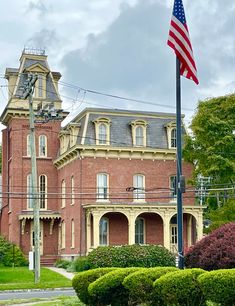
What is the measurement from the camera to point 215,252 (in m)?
18.7

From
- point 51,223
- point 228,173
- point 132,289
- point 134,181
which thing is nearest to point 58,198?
point 51,223

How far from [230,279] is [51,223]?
43.2 metres

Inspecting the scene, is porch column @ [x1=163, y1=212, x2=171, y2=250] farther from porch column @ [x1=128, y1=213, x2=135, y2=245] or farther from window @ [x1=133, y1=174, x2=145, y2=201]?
window @ [x1=133, y1=174, x2=145, y2=201]

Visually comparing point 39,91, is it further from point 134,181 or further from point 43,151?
point 134,181

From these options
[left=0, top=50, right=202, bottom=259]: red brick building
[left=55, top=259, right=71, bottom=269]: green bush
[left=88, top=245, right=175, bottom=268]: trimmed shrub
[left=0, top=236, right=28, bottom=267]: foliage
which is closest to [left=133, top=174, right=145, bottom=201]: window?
[left=0, top=50, right=202, bottom=259]: red brick building

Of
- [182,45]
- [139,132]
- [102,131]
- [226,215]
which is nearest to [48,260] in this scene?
[102,131]

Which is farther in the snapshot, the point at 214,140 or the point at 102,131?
the point at 102,131

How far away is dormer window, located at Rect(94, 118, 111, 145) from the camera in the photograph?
2007 inches

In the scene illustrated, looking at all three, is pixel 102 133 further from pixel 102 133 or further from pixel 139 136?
pixel 139 136

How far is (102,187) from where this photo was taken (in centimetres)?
5116

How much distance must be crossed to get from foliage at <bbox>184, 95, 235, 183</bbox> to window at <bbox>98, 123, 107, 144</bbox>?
6.20 metres

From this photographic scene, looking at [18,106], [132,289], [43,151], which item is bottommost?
[132,289]

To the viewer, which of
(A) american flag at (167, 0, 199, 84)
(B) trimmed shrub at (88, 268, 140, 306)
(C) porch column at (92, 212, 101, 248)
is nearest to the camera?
(B) trimmed shrub at (88, 268, 140, 306)

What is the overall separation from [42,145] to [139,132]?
31.8ft
